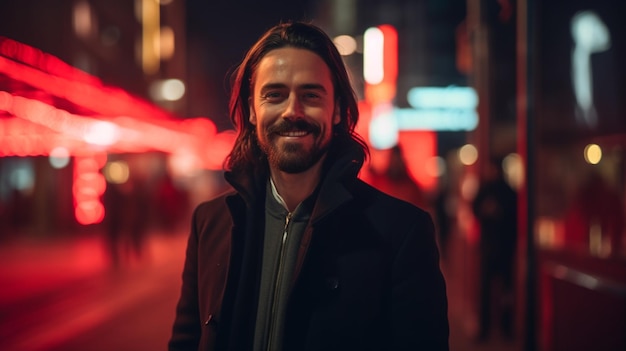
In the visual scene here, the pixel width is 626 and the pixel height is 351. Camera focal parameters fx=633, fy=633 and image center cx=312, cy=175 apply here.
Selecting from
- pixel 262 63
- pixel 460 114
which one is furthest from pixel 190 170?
pixel 262 63

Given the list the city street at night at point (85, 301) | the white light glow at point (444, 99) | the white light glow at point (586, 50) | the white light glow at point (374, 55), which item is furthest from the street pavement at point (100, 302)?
the white light glow at point (444, 99)

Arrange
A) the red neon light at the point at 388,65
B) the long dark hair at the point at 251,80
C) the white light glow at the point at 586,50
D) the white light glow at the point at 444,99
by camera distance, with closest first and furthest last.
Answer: the long dark hair at the point at 251,80 → the white light glow at the point at 586,50 → the red neon light at the point at 388,65 → the white light glow at the point at 444,99

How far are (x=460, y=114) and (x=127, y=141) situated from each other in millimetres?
20032

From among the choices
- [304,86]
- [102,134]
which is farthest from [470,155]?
[304,86]

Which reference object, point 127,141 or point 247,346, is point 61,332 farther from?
point 127,141

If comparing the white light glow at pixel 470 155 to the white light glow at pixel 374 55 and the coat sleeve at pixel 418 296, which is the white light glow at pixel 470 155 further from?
the coat sleeve at pixel 418 296

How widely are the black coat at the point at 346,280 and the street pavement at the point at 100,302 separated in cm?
511

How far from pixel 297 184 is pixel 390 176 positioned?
517cm

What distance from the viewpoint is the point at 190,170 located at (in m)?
41.9

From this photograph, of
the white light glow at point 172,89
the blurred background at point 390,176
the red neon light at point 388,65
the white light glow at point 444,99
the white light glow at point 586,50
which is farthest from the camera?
the white light glow at point 172,89

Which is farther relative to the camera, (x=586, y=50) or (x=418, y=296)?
(x=586, y=50)

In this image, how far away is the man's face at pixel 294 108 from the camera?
2072 mm

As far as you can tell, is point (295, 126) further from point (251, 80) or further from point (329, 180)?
point (251, 80)

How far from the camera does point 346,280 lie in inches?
76.9
